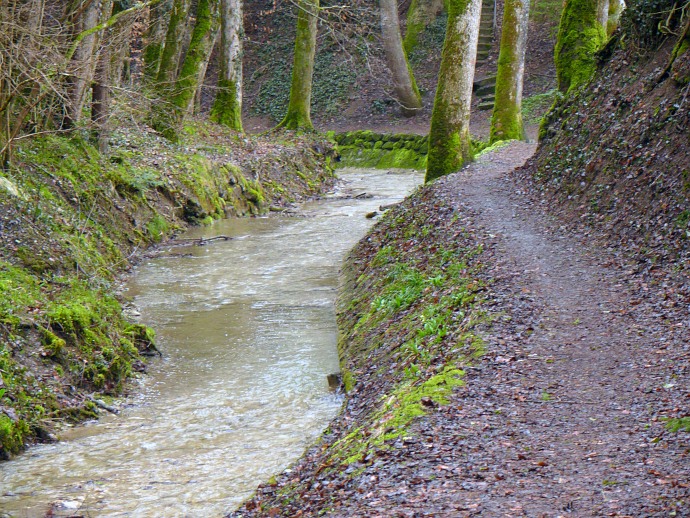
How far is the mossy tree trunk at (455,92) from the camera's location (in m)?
17.1

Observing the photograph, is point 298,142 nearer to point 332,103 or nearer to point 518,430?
point 332,103

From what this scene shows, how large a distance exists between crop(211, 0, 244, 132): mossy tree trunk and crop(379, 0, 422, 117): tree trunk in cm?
895

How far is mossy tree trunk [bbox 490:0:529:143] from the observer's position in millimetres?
21797

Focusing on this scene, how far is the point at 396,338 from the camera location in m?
9.48

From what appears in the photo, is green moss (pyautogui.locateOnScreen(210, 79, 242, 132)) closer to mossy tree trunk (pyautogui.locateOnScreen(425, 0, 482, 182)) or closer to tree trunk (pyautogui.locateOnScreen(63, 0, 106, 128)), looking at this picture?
mossy tree trunk (pyautogui.locateOnScreen(425, 0, 482, 182))

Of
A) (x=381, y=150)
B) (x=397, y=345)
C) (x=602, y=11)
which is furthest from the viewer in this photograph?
(x=381, y=150)

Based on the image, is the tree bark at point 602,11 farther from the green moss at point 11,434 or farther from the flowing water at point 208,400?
the green moss at point 11,434

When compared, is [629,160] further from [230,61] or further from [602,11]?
[230,61]

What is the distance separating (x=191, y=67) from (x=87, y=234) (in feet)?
29.3

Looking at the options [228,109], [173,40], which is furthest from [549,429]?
[228,109]

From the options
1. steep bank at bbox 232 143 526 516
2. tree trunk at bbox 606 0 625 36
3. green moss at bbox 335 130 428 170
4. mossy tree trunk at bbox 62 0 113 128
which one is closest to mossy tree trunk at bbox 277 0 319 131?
green moss at bbox 335 130 428 170

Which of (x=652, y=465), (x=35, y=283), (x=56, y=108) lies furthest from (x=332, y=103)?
(x=652, y=465)

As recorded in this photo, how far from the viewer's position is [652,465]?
4.99m

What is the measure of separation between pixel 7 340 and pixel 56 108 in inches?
235
